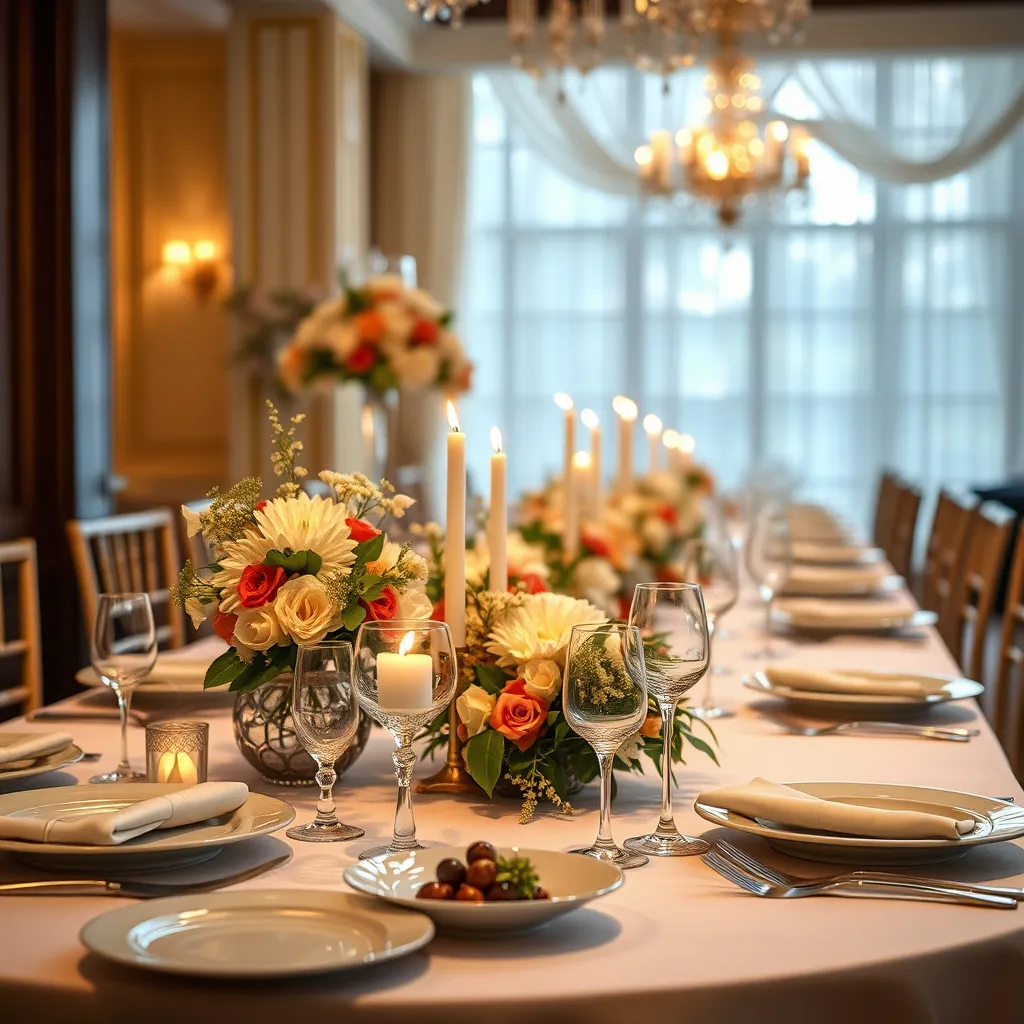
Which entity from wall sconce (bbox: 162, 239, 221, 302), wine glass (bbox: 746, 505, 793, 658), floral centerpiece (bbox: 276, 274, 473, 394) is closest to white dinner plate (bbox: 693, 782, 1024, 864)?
wine glass (bbox: 746, 505, 793, 658)

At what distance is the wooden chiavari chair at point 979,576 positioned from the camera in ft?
10.1

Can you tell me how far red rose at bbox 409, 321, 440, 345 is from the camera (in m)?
4.68

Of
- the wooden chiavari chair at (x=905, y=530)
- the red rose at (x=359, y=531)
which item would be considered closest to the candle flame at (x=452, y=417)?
Result: the red rose at (x=359, y=531)

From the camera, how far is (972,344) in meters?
8.11

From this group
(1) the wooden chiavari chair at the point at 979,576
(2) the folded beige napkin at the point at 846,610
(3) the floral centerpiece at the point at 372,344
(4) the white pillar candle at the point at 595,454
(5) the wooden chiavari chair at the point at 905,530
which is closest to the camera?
(2) the folded beige napkin at the point at 846,610

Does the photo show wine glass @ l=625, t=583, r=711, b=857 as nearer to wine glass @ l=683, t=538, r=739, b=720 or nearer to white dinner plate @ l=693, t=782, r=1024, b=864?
white dinner plate @ l=693, t=782, r=1024, b=864

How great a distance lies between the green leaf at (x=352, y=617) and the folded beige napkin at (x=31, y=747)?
14.6 inches

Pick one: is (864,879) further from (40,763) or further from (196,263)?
(196,263)

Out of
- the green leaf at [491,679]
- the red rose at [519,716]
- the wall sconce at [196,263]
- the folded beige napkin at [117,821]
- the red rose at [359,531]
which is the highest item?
the wall sconce at [196,263]

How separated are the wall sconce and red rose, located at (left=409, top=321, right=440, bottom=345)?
3310mm

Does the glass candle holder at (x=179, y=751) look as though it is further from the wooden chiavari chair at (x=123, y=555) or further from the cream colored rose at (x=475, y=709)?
the wooden chiavari chair at (x=123, y=555)

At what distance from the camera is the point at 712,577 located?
200cm

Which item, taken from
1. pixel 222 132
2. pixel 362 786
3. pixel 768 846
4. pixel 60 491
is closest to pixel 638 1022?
pixel 768 846

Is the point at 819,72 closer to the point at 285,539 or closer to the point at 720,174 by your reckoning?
the point at 720,174
